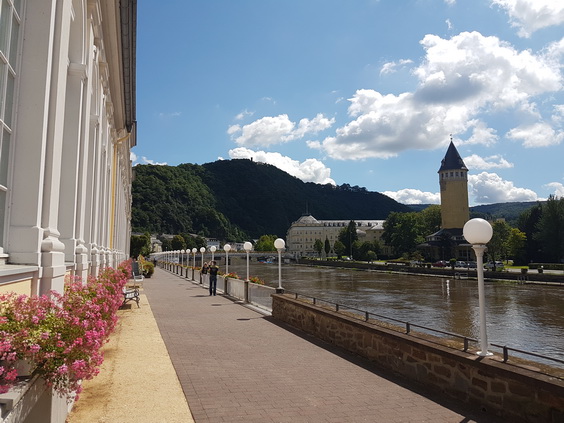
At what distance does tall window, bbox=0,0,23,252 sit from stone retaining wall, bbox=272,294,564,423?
17.7 ft

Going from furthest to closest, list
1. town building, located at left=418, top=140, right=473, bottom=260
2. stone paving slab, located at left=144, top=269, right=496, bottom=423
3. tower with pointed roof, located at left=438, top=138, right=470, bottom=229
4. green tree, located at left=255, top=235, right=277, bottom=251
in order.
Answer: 1. green tree, located at left=255, top=235, right=277, bottom=251
2. tower with pointed roof, located at left=438, top=138, right=470, bottom=229
3. town building, located at left=418, top=140, right=473, bottom=260
4. stone paving slab, located at left=144, top=269, right=496, bottom=423

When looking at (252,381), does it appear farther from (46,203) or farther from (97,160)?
(97,160)

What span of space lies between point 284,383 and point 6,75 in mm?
5087

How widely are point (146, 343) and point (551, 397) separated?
7.23m

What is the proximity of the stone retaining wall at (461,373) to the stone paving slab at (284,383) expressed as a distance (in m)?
0.23

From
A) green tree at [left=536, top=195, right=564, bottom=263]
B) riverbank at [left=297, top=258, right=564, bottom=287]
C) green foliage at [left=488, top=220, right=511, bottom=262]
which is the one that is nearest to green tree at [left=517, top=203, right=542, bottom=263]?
green tree at [left=536, top=195, right=564, bottom=263]

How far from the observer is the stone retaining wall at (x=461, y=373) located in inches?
177

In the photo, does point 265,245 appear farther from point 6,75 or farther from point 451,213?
point 6,75

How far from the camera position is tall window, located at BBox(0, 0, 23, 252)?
3.72 meters

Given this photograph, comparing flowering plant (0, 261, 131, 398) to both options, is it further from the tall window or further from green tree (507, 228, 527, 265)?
green tree (507, 228, 527, 265)

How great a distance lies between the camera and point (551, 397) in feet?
14.4

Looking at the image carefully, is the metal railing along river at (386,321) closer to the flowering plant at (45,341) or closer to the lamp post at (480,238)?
the lamp post at (480,238)

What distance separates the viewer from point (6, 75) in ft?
12.5

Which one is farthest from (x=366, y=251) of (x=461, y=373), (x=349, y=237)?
(x=461, y=373)
